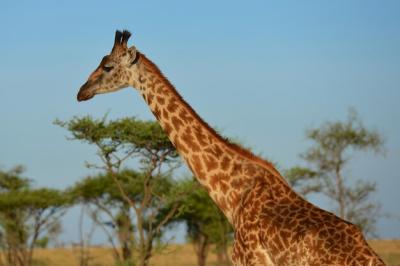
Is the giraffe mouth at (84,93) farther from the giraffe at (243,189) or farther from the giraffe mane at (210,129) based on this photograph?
the giraffe mane at (210,129)

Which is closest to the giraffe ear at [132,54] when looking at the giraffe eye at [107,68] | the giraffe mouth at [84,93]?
the giraffe eye at [107,68]

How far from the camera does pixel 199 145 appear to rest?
9680 mm

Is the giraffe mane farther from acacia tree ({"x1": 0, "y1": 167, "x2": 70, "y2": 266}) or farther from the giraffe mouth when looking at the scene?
acacia tree ({"x1": 0, "y1": 167, "x2": 70, "y2": 266})

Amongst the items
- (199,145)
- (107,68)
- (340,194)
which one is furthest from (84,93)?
(340,194)

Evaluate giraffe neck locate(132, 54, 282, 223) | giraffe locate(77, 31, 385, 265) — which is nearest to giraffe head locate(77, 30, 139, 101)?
giraffe locate(77, 31, 385, 265)

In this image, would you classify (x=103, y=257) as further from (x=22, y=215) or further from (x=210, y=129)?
(x=210, y=129)

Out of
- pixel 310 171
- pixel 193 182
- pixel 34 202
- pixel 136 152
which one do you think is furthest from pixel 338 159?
pixel 34 202

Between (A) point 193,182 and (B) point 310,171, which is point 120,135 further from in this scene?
(B) point 310,171

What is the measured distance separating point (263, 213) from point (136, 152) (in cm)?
1892

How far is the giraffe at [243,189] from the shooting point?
26.0 feet

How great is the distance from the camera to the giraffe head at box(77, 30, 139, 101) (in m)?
9.98

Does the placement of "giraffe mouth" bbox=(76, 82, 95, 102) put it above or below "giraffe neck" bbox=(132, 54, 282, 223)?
above

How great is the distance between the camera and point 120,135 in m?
27.5

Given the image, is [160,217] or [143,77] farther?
[160,217]
